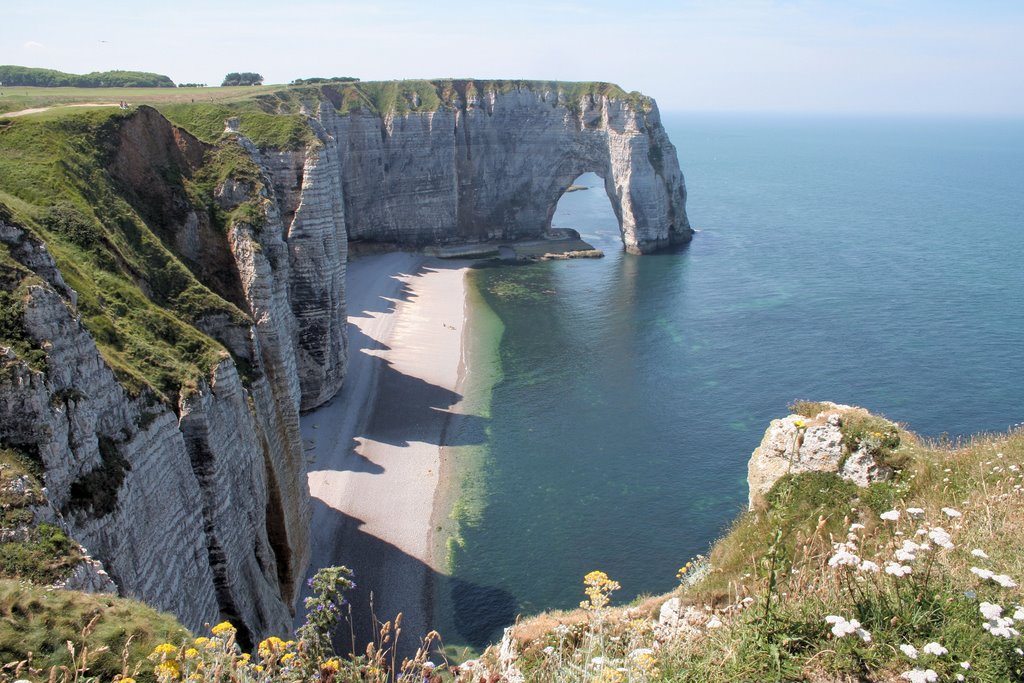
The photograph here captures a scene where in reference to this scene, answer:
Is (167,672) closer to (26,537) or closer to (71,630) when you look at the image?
(71,630)

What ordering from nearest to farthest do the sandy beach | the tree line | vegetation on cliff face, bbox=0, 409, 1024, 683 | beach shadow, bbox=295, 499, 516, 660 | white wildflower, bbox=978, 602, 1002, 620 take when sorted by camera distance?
white wildflower, bbox=978, 602, 1002, 620, vegetation on cliff face, bbox=0, 409, 1024, 683, beach shadow, bbox=295, 499, 516, 660, the sandy beach, the tree line

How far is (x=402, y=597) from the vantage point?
34531mm

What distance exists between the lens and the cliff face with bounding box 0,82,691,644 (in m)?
17.5

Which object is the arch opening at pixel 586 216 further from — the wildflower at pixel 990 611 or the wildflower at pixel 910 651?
the wildflower at pixel 910 651

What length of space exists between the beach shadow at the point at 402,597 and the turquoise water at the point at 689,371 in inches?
6.5

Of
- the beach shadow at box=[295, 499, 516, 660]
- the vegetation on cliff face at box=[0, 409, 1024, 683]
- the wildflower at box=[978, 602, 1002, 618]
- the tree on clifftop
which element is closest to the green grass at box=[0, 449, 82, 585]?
the vegetation on cliff face at box=[0, 409, 1024, 683]

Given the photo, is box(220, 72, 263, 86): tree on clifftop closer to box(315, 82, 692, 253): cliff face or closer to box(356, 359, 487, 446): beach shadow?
box(315, 82, 692, 253): cliff face

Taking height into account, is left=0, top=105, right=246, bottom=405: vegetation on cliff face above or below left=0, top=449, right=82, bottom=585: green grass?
above

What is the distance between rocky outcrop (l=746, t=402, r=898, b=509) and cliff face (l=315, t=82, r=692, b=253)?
3075 inches

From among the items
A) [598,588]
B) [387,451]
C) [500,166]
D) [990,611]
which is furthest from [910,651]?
[500,166]

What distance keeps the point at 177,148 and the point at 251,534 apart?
76.3 ft

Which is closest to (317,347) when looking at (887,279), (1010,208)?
(887,279)

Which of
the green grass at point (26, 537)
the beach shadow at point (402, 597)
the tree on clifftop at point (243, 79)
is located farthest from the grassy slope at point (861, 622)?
the tree on clifftop at point (243, 79)

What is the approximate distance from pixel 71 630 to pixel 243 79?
122525 millimetres
